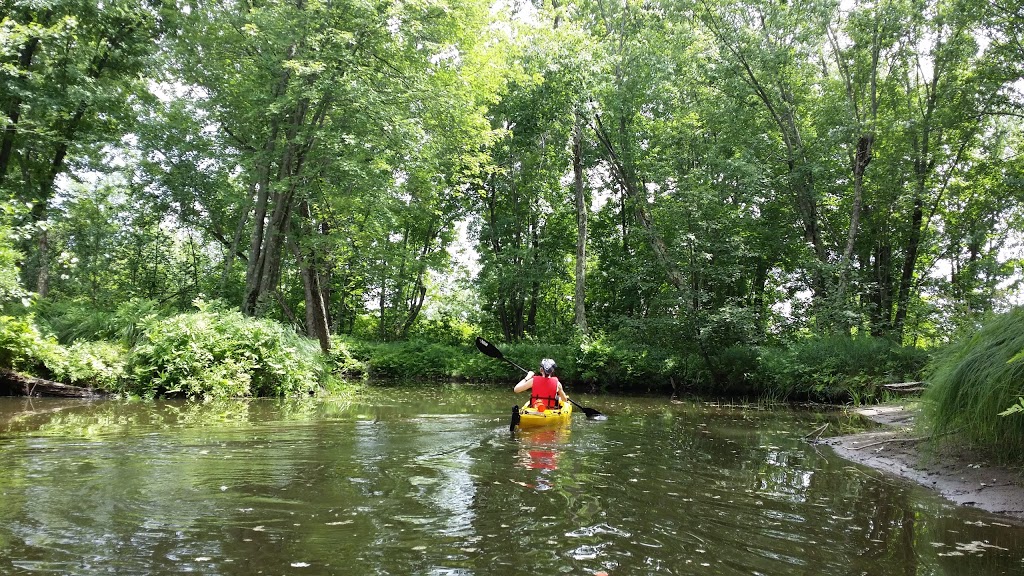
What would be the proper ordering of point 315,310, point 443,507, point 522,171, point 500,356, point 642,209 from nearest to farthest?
point 443,507 < point 500,356 < point 315,310 < point 642,209 < point 522,171

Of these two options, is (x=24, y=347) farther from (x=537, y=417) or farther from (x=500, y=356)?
(x=537, y=417)

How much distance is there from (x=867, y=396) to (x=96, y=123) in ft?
76.3

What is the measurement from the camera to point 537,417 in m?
9.72

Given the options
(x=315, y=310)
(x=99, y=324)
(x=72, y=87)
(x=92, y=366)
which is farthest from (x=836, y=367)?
(x=72, y=87)

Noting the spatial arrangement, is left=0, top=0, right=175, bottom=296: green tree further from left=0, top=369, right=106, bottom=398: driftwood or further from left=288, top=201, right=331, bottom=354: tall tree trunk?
left=288, top=201, right=331, bottom=354: tall tree trunk

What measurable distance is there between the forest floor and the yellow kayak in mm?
4293

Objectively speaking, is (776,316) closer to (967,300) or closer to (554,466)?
(967,300)

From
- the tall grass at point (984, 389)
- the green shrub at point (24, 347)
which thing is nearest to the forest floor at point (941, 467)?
the tall grass at point (984, 389)

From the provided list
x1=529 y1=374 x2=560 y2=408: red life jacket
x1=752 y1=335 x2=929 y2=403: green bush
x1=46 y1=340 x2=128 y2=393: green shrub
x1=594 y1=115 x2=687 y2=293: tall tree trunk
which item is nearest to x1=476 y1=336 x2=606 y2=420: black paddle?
x1=529 y1=374 x2=560 y2=408: red life jacket

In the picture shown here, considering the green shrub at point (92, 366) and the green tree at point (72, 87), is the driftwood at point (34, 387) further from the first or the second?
the green tree at point (72, 87)

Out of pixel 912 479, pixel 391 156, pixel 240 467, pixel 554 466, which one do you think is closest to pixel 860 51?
pixel 391 156

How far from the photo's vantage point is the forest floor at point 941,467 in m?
5.71

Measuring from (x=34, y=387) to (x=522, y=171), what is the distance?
67.1 ft

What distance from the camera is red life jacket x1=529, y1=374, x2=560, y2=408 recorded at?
1048 cm
